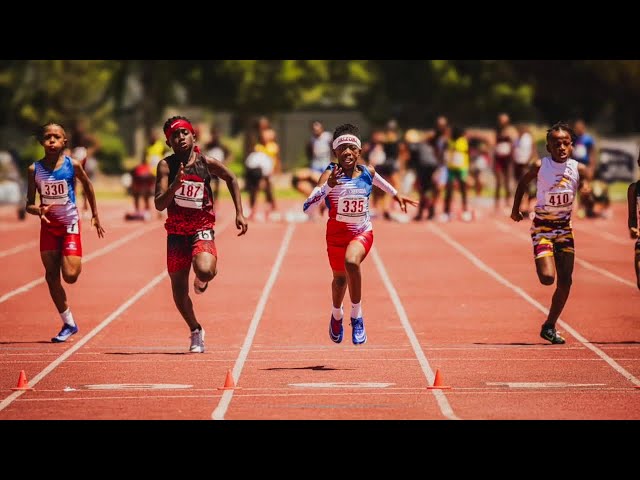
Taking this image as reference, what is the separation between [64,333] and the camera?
13.9 meters

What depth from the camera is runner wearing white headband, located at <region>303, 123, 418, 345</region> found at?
41.0ft

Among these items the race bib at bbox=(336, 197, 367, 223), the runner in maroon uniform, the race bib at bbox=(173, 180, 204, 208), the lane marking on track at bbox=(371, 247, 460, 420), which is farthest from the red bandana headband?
the lane marking on track at bbox=(371, 247, 460, 420)

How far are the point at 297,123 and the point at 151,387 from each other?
5530cm

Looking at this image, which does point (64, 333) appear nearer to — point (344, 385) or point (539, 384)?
point (344, 385)

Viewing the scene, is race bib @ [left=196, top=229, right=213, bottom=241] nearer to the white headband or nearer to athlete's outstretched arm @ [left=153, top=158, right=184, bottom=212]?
athlete's outstretched arm @ [left=153, top=158, right=184, bottom=212]

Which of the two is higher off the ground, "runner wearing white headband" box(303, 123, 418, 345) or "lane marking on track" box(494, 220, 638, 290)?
"runner wearing white headband" box(303, 123, 418, 345)

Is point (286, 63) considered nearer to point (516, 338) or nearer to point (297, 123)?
point (297, 123)

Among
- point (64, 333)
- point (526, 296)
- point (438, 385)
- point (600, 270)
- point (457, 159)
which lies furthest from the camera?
point (457, 159)

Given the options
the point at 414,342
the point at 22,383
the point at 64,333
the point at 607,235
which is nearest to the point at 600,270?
the point at 607,235

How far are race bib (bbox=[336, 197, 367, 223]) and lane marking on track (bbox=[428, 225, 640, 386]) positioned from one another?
2436 mm

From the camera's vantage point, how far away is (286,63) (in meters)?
56.7

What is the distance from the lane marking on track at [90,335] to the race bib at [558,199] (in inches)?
177

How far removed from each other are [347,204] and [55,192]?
2.88 meters

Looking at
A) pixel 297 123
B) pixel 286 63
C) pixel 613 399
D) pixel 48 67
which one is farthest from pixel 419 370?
pixel 297 123
